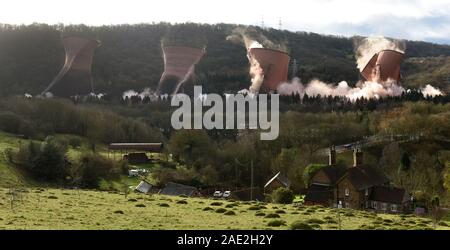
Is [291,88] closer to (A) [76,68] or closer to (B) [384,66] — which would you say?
(B) [384,66]

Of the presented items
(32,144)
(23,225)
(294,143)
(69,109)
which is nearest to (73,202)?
(23,225)

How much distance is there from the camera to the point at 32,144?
47500 mm

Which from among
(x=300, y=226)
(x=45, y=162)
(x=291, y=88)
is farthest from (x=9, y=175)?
(x=291, y=88)

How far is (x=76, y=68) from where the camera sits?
288ft

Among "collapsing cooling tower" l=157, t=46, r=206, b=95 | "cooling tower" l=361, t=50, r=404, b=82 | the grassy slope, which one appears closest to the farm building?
the grassy slope

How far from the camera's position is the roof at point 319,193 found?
40.1 meters

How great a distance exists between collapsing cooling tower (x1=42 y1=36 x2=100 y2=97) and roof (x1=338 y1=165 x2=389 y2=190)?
5690cm

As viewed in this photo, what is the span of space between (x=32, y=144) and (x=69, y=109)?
26945mm

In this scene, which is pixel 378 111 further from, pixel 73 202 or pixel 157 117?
pixel 73 202

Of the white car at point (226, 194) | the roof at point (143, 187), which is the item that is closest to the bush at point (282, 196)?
the white car at point (226, 194)

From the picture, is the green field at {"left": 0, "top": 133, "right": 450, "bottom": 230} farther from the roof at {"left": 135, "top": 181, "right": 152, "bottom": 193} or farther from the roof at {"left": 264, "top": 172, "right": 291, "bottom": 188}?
the roof at {"left": 264, "top": 172, "right": 291, "bottom": 188}

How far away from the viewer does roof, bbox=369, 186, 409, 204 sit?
37906 mm

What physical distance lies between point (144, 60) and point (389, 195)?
387ft

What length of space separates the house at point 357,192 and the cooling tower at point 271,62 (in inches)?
1320
